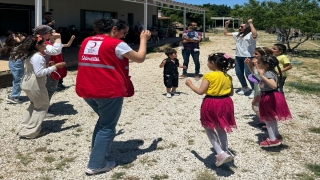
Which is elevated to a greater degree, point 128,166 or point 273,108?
point 273,108

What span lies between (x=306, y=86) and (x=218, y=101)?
5802mm

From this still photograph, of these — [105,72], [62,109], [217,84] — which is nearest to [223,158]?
[217,84]

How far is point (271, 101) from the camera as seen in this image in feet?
13.2

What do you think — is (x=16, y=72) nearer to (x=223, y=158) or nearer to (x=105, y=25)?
(x=105, y=25)

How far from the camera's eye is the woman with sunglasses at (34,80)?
13.9ft

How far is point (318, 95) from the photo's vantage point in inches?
293

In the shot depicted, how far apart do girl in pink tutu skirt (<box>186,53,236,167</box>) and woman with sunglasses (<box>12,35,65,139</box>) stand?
1.92 m

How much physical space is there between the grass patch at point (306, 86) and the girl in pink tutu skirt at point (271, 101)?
4124 millimetres

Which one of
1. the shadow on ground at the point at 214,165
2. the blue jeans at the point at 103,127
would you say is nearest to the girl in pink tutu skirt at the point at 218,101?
the shadow on ground at the point at 214,165

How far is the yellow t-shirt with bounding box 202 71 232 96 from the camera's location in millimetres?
3430

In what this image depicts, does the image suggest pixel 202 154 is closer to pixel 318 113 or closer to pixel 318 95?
pixel 318 113

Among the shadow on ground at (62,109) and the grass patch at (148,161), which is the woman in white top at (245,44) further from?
the grass patch at (148,161)

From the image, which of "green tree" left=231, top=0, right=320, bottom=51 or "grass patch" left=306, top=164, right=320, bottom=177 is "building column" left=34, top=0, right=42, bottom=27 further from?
"green tree" left=231, top=0, right=320, bottom=51

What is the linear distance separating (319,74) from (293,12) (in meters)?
9.35
